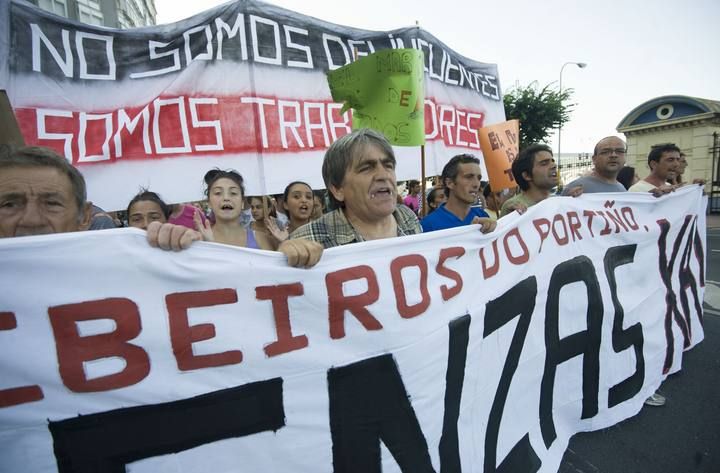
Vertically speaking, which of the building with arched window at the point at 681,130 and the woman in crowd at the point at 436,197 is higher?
the building with arched window at the point at 681,130

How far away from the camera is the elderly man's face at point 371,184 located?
1627mm

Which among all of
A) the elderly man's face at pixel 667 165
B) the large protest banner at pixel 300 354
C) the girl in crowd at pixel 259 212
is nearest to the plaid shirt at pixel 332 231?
the large protest banner at pixel 300 354

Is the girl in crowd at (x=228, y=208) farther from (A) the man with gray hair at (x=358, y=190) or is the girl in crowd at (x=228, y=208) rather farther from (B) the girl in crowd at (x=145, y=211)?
(A) the man with gray hair at (x=358, y=190)

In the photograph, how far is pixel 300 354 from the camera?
1.23 metres

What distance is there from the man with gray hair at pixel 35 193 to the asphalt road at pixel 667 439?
2.35 meters

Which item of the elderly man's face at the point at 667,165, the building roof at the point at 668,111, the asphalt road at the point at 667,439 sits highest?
the building roof at the point at 668,111

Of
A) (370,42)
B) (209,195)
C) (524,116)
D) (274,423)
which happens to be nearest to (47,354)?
(274,423)

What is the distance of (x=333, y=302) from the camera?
1303 mm

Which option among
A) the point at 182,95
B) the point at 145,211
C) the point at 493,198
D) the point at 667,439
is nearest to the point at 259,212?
the point at 182,95

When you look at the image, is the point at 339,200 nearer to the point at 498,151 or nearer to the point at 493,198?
the point at 498,151

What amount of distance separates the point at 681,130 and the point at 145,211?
22.5 meters

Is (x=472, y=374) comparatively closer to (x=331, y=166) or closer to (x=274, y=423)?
(x=274, y=423)

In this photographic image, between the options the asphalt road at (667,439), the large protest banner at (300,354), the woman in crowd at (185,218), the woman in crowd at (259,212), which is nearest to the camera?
the large protest banner at (300,354)

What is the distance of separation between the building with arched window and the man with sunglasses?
16.1 metres
